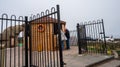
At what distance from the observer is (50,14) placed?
472 centimetres

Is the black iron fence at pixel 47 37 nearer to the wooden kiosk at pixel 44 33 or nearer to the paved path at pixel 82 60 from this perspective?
the wooden kiosk at pixel 44 33

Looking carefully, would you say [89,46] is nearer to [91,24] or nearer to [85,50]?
[85,50]

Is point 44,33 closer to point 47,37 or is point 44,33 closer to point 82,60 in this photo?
point 47,37

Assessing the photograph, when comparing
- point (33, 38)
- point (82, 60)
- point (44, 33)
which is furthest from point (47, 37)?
point (82, 60)

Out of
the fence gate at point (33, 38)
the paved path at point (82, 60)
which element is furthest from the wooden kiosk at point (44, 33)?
the paved path at point (82, 60)

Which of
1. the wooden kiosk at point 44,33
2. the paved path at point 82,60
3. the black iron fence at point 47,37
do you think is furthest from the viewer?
the paved path at point 82,60

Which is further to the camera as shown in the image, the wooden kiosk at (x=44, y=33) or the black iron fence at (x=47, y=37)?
the wooden kiosk at (x=44, y=33)

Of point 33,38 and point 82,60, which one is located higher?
point 33,38

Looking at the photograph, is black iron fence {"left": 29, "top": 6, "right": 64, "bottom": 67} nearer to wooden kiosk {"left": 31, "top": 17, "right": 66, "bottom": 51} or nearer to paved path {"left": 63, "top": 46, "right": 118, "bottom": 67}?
wooden kiosk {"left": 31, "top": 17, "right": 66, "bottom": 51}

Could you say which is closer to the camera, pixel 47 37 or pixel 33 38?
pixel 47 37

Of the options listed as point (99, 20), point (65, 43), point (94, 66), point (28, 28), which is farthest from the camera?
point (65, 43)

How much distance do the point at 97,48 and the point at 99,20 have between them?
1899 mm

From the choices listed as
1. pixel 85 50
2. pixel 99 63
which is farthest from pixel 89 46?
pixel 99 63

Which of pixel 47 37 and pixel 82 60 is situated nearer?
pixel 47 37
